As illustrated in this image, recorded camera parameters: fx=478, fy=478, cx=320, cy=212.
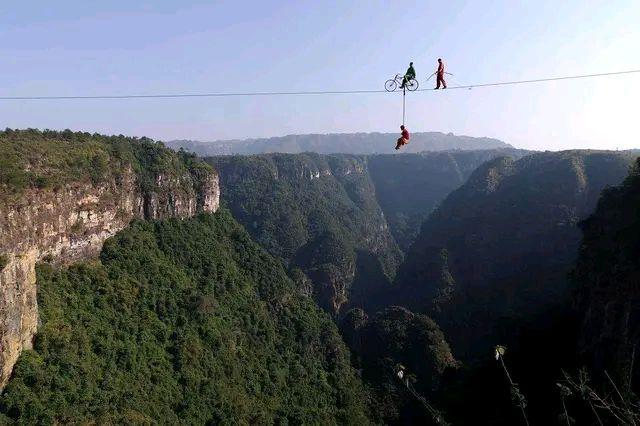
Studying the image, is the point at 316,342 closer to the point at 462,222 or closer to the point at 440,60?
the point at 440,60

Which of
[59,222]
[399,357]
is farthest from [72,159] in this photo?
[399,357]

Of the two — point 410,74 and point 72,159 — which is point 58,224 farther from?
point 410,74

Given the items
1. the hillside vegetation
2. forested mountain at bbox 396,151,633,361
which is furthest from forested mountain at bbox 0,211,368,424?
forested mountain at bbox 396,151,633,361

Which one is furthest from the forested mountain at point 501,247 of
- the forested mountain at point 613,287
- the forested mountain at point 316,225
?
the forested mountain at point 613,287

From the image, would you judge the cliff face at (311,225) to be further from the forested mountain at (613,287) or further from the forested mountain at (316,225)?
the forested mountain at (613,287)

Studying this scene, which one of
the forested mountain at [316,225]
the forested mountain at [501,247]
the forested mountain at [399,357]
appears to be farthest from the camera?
the forested mountain at [316,225]

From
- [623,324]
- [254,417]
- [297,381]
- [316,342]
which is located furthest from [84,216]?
[623,324]
